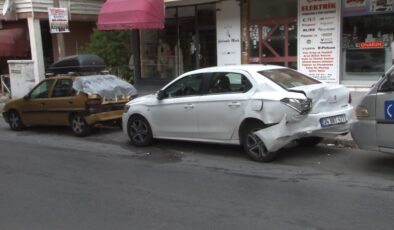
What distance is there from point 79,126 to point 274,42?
7.36 metres

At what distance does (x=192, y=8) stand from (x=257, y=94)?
10.7 m

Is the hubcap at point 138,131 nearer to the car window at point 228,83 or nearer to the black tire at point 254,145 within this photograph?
the car window at point 228,83

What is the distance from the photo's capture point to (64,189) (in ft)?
22.1

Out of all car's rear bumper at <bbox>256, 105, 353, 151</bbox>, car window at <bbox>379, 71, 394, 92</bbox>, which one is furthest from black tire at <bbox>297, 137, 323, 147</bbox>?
car window at <bbox>379, 71, 394, 92</bbox>

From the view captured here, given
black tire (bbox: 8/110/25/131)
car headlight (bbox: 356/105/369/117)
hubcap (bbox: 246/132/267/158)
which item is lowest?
black tire (bbox: 8/110/25/131)

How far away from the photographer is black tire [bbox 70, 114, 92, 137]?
11258mm

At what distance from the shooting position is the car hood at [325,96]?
25.1 ft

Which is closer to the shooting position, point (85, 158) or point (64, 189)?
point (64, 189)

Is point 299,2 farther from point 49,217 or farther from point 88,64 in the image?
point 49,217

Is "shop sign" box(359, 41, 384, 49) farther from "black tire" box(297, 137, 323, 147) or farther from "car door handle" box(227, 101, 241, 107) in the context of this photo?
"car door handle" box(227, 101, 241, 107)

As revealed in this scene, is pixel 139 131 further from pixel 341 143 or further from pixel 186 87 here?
pixel 341 143

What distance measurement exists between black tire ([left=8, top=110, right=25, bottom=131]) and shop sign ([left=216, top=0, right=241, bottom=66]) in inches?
283

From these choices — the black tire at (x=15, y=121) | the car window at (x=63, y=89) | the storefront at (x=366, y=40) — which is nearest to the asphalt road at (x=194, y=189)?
the car window at (x=63, y=89)

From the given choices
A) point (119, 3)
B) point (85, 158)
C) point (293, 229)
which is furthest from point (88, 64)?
point (293, 229)
